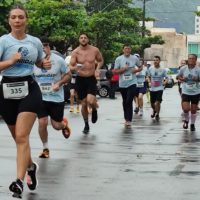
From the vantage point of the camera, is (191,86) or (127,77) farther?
(127,77)

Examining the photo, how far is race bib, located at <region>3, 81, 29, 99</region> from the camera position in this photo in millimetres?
7684

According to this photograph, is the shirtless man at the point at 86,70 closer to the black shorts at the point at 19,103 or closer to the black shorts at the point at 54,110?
the black shorts at the point at 54,110

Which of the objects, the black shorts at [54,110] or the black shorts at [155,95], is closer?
the black shorts at [54,110]

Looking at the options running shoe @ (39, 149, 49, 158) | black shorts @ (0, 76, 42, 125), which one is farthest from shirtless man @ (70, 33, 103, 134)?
black shorts @ (0, 76, 42, 125)

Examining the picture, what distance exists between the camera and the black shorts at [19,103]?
766 centimetres

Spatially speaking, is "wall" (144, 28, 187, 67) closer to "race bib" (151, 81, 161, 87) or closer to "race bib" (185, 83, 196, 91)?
"race bib" (151, 81, 161, 87)

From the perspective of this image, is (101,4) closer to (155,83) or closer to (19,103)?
(155,83)

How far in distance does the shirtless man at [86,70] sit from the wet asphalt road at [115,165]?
2.37ft

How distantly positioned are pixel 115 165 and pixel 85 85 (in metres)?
5.03

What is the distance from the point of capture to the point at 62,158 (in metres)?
11.0

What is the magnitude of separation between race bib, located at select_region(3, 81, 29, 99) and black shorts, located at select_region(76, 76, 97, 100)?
24.1 ft

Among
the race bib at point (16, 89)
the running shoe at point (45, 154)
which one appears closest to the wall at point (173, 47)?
the running shoe at point (45, 154)

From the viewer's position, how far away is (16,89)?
7688 mm

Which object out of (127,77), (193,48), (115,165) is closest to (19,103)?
(115,165)
